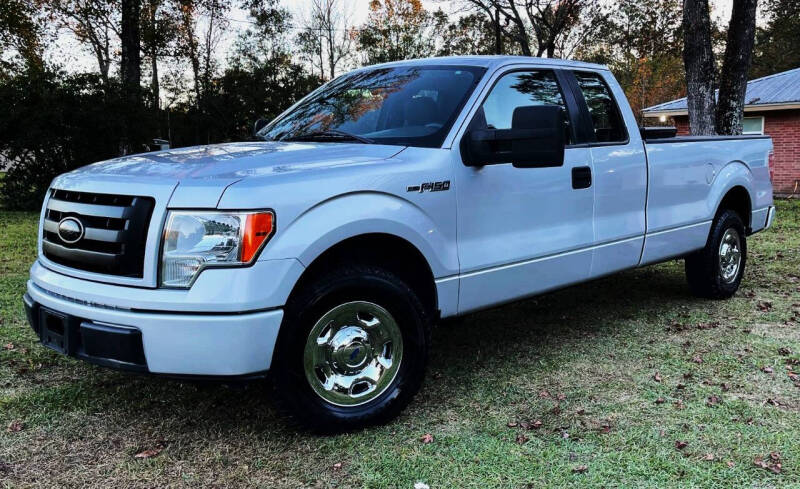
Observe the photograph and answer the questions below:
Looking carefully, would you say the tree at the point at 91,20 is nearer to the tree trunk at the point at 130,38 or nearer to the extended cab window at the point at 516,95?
the tree trunk at the point at 130,38

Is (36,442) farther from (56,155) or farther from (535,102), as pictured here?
(56,155)

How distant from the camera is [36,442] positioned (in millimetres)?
3377

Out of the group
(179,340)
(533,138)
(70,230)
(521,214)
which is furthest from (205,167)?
(521,214)

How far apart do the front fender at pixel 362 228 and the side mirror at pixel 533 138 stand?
552mm

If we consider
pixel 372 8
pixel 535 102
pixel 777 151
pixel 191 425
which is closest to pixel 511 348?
pixel 535 102

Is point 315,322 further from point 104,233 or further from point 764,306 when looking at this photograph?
point 764,306

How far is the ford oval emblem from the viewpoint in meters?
3.20

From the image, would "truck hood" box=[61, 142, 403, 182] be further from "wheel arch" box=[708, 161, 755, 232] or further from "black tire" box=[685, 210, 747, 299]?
"black tire" box=[685, 210, 747, 299]

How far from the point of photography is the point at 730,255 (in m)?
6.38

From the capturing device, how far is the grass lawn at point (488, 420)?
3.07m

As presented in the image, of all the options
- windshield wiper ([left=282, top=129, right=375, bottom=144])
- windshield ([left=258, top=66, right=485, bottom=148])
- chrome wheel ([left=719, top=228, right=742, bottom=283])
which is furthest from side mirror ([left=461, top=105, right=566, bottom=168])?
chrome wheel ([left=719, top=228, right=742, bottom=283])

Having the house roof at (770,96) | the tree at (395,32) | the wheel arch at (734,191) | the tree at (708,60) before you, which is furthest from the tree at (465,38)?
the wheel arch at (734,191)

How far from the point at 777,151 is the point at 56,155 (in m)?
20.3

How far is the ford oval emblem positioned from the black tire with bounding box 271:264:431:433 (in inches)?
40.7
